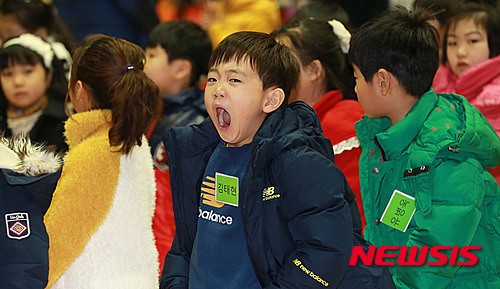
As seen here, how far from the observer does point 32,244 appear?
102 inches

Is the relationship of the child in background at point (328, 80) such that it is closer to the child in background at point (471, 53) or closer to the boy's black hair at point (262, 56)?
the child in background at point (471, 53)

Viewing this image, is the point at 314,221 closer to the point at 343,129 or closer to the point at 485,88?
the point at 343,129

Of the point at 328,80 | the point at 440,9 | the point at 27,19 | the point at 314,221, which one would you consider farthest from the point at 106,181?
the point at 27,19

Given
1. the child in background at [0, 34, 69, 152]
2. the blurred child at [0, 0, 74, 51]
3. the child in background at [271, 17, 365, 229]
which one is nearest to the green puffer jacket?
the child in background at [271, 17, 365, 229]

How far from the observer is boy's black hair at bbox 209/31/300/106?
8.33 feet

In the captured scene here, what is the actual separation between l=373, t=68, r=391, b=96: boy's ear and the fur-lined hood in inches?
47.8

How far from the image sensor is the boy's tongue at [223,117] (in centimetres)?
255

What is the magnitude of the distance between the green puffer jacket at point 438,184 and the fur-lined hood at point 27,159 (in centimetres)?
116

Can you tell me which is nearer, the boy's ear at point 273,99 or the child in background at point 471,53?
the boy's ear at point 273,99

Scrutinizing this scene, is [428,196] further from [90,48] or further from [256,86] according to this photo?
[90,48]

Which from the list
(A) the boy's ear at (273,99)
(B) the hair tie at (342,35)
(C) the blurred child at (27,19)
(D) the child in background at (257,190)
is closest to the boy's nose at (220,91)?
(D) the child in background at (257,190)

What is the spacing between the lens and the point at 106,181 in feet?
9.54

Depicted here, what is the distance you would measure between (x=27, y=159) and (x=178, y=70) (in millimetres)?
1813

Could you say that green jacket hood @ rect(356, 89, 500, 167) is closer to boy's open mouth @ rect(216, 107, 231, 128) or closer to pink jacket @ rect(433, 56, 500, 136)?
pink jacket @ rect(433, 56, 500, 136)
